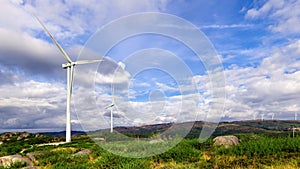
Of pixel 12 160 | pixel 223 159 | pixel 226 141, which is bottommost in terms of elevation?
pixel 12 160

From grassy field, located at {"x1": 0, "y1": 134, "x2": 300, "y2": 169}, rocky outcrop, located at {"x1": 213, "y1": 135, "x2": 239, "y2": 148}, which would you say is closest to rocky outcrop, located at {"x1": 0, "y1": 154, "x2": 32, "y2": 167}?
grassy field, located at {"x1": 0, "y1": 134, "x2": 300, "y2": 169}

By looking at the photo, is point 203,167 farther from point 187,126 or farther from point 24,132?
point 24,132

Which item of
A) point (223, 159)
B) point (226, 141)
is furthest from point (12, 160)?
point (226, 141)

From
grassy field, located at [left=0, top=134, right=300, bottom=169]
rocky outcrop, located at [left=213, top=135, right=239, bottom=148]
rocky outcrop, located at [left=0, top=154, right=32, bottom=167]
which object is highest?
rocky outcrop, located at [left=213, top=135, right=239, bottom=148]

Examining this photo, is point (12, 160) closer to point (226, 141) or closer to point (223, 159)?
point (223, 159)

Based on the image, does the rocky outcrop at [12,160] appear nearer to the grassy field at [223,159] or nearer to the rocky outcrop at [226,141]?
the grassy field at [223,159]

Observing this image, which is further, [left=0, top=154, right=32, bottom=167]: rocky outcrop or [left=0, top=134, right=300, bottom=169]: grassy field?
[left=0, top=154, right=32, bottom=167]: rocky outcrop

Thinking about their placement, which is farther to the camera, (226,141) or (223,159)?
(226,141)

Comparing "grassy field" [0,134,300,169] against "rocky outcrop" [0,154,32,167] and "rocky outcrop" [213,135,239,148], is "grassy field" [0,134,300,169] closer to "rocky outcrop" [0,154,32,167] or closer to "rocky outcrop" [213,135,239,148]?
"rocky outcrop" [0,154,32,167]

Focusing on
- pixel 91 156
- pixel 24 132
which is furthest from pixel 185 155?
pixel 24 132

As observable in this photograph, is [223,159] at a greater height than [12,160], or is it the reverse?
[223,159]

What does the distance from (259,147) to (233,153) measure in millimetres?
1822

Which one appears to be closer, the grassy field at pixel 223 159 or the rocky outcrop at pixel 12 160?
the grassy field at pixel 223 159

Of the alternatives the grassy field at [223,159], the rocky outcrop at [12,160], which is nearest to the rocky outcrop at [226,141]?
the grassy field at [223,159]
